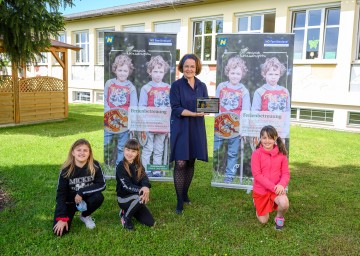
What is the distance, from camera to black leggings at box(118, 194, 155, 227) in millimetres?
3966

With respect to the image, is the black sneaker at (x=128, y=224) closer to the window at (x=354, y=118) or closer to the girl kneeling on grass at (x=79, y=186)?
the girl kneeling on grass at (x=79, y=186)

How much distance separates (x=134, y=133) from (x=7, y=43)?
2254 millimetres

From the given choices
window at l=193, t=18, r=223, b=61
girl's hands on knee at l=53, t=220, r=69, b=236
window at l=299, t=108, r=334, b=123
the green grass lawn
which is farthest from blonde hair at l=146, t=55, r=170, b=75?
window at l=193, t=18, r=223, b=61

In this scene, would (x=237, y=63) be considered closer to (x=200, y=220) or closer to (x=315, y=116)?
(x=200, y=220)

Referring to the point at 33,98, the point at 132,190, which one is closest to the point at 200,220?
the point at 132,190

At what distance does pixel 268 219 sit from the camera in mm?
4328

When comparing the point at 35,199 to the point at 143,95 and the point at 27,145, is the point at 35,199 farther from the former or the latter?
the point at 27,145

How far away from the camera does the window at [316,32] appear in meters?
12.7

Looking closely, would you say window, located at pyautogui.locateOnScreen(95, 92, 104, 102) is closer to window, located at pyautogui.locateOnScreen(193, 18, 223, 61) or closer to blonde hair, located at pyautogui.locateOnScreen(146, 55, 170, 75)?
window, located at pyautogui.locateOnScreen(193, 18, 223, 61)

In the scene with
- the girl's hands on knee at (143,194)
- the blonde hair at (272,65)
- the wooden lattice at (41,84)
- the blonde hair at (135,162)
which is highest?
the blonde hair at (272,65)

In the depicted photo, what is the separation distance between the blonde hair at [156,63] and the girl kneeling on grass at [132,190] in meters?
1.70

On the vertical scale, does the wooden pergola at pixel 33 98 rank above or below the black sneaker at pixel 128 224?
above

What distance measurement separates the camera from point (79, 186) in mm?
3963

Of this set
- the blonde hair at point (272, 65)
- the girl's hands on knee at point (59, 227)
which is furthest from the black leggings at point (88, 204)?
the blonde hair at point (272, 65)
